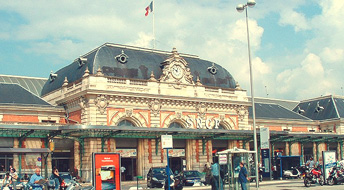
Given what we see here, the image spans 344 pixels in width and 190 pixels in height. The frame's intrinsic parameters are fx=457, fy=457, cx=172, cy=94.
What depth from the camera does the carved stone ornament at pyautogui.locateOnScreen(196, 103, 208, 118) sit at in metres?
47.7

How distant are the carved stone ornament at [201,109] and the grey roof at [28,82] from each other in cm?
2054

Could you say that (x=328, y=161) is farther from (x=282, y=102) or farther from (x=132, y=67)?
(x=282, y=102)

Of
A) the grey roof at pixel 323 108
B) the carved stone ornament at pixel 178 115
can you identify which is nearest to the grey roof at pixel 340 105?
the grey roof at pixel 323 108

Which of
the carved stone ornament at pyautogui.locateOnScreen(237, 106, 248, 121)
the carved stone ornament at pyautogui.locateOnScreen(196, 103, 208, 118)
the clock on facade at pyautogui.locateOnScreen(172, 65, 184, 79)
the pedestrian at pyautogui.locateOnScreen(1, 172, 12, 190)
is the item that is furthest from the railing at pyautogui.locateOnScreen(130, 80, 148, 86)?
the pedestrian at pyautogui.locateOnScreen(1, 172, 12, 190)

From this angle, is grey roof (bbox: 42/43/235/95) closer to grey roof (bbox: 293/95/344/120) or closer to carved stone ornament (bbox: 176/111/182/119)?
carved stone ornament (bbox: 176/111/182/119)

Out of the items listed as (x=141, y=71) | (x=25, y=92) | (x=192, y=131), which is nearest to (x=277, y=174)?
(x=192, y=131)

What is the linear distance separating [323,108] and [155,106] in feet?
115

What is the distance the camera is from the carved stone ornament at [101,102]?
41.1 meters

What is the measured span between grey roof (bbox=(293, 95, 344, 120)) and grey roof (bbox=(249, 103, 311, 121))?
2.69 m

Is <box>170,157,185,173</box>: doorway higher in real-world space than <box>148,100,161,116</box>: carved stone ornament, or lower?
lower

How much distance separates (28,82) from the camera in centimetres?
5656

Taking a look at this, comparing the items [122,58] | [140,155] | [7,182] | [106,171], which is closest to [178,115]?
[140,155]

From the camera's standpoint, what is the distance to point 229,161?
23.3 m

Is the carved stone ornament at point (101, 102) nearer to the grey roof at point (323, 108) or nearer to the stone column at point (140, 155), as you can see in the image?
the stone column at point (140, 155)
